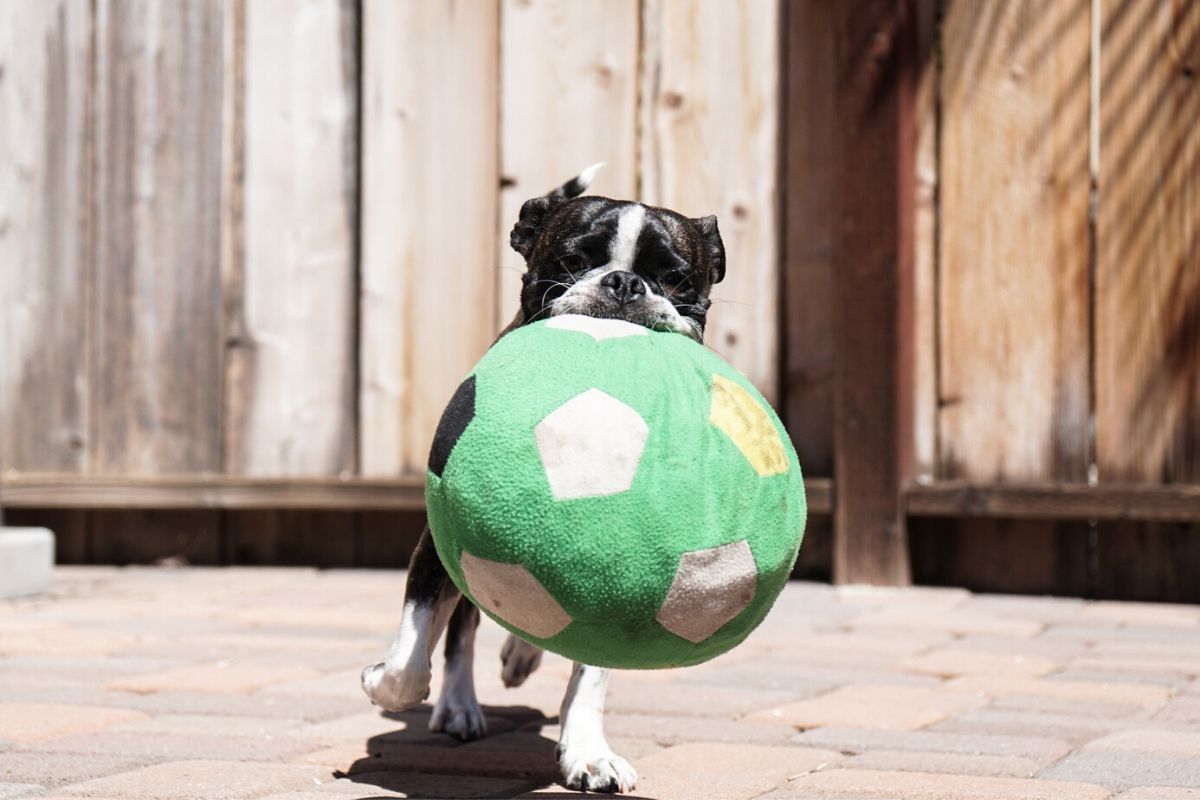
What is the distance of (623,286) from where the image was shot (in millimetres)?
3238

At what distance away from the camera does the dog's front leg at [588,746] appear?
9.44 feet

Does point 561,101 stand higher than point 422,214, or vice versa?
point 561,101

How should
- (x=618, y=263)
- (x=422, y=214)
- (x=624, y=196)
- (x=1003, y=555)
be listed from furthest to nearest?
(x=422, y=214) < (x=624, y=196) < (x=1003, y=555) < (x=618, y=263)

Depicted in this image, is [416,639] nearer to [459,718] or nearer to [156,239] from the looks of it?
[459,718]

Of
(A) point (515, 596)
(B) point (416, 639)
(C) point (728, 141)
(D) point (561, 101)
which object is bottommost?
(B) point (416, 639)

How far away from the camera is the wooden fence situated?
5895 mm

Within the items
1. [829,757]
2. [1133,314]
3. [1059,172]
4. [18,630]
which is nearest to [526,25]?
[1059,172]

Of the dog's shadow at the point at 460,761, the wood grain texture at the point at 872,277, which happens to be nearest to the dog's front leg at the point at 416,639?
the dog's shadow at the point at 460,761

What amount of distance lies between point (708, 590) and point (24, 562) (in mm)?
4074

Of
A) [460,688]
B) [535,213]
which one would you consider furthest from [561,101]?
[460,688]

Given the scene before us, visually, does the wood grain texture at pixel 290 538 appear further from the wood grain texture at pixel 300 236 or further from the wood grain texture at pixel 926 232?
the wood grain texture at pixel 926 232

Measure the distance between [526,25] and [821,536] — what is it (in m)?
2.34

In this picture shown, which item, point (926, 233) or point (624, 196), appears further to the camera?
point (624, 196)

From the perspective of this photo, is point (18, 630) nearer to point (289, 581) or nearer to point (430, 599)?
point (289, 581)
